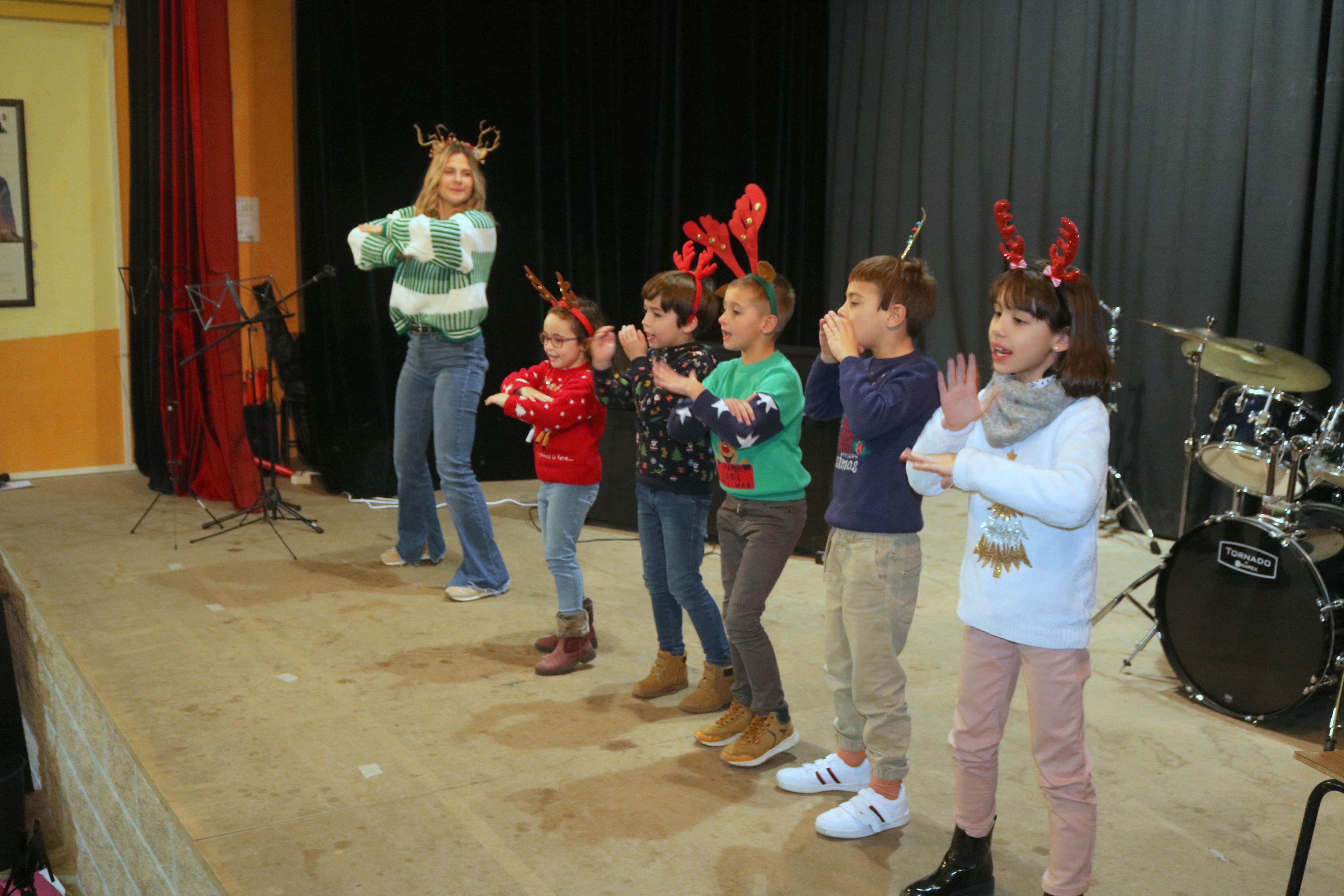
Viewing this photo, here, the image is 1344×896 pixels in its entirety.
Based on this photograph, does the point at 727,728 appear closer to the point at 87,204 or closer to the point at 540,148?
the point at 540,148

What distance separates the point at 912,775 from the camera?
2.63 metres

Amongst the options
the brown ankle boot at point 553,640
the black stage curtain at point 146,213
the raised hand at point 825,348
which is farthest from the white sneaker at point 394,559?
the raised hand at point 825,348

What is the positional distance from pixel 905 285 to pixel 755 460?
550 mm

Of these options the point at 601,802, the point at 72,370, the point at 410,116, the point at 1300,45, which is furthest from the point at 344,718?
the point at 1300,45

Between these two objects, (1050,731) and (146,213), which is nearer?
(1050,731)

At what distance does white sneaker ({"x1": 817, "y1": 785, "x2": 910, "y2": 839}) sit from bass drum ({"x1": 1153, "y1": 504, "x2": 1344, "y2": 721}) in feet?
4.17

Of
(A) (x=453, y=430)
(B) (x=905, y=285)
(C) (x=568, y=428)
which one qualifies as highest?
(B) (x=905, y=285)

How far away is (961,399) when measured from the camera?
78.7 inches

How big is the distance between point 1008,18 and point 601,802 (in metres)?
4.95

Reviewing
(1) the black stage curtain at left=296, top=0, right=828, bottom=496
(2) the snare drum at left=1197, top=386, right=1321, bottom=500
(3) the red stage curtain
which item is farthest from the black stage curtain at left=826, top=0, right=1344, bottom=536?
(3) the red stage curtain

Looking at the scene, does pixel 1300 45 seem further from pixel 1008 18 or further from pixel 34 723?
pixel 34 723

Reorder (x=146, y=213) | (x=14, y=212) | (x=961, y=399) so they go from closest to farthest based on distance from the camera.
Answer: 1. (x=961, y=399)
2. (x=146, y=213)
3. (x=14, y=212)

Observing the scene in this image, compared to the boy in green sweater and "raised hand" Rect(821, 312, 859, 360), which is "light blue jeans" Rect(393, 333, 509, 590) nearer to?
the boy in green sweater

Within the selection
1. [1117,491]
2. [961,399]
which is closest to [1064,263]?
[961,399]
